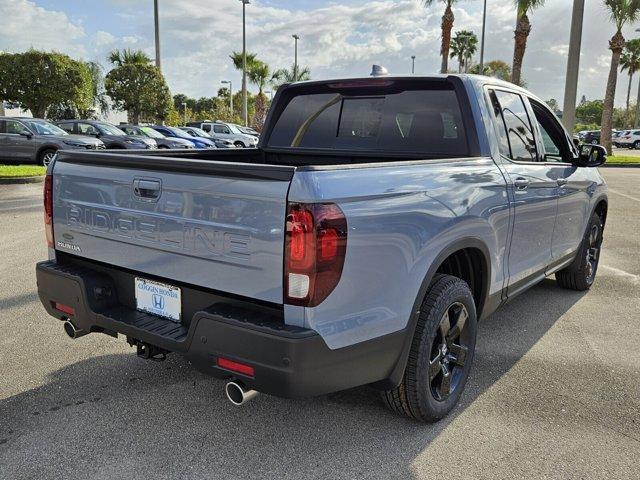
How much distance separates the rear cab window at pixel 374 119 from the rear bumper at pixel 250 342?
1633mm

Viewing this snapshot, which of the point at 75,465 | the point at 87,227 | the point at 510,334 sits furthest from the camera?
the point at 510,334

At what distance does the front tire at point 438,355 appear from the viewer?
280 centimetres

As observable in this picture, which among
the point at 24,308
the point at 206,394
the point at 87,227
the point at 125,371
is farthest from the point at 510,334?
the point at 24,308

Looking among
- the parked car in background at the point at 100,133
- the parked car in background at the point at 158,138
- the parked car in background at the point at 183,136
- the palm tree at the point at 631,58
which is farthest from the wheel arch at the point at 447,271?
the palm tree at the point at 631,58

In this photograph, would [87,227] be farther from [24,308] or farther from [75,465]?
[24,308]

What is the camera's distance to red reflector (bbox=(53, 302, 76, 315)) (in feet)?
9.98

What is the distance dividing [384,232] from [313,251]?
0.38 m

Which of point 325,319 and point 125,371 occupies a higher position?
point 325,319

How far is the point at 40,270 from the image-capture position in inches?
126

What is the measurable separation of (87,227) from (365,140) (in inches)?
76.8

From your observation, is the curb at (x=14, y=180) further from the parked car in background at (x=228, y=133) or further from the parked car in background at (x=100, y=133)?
the parked car in background at (x=228, y=133)

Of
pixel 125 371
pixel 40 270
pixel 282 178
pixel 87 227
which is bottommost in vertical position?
pixel 125 371

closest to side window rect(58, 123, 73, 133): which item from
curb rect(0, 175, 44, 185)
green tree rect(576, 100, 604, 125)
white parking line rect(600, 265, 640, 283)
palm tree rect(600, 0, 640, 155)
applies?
curb rect(0, 175, 44, 185)

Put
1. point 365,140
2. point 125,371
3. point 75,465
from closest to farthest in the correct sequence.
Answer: point 75,465, point 125,371, point 365,140
